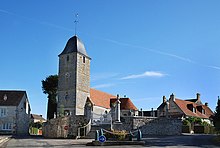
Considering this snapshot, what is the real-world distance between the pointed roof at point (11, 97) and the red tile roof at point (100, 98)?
12219 mm

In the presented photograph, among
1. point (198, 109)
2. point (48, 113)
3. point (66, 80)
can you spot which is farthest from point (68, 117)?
point (198, 109)

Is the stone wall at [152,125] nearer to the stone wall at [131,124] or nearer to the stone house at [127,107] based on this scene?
the stone wall at [131,124]

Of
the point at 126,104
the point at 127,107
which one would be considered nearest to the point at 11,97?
the point at 127,107

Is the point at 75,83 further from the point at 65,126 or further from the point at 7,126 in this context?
the point at 65,126

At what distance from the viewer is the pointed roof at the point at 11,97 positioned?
51594 mm

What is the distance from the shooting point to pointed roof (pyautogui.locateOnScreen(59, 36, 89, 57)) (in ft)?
182

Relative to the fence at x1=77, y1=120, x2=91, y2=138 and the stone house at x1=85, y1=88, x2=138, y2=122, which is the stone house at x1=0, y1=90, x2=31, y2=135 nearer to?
the stone house at x1=85, y1=88, x2=138, y2=122

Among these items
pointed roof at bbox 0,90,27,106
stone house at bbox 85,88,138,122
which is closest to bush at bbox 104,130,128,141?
stone house at bbox 85,88,138,122

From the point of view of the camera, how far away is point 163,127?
35.7 m

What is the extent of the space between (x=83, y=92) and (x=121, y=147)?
113ft

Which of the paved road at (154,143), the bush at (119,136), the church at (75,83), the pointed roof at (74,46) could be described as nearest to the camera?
the paved road at (154,143)

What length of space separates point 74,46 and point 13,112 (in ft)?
50.2

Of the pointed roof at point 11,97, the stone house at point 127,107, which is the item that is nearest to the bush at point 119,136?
the pointed roof at point 11,97

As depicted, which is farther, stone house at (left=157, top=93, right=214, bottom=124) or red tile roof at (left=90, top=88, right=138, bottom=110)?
red tile roof at (left=90, top=88, right=138, bottom=110)
